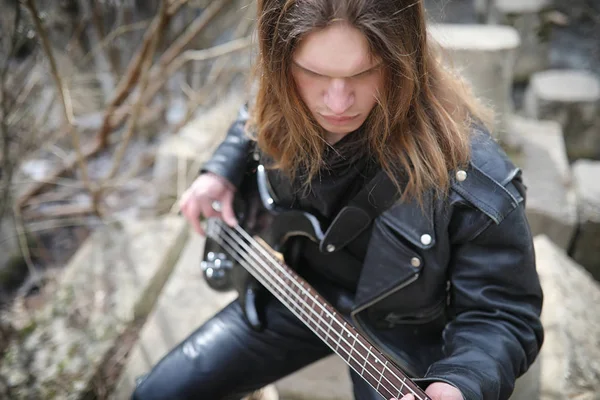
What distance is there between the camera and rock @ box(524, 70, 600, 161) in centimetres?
386

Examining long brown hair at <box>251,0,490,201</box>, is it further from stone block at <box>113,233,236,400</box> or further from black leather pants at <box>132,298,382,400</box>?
stone block at <box>113,233,236,400</box>

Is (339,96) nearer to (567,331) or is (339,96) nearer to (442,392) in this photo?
(442,392)

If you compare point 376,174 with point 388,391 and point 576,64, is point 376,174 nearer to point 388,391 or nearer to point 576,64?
point 388,391

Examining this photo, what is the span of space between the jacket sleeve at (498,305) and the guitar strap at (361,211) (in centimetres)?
19

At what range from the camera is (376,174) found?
3.99ft

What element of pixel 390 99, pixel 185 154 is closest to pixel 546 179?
pixel 185 154

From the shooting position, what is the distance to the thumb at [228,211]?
1.59m

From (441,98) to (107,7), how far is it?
228 centimetres

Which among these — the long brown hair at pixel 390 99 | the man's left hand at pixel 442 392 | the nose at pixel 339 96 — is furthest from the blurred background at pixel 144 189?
the man's left hand at pixel 442 392

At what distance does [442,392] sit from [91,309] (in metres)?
1.76

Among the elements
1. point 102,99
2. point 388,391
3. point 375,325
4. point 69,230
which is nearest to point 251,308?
point 375,325

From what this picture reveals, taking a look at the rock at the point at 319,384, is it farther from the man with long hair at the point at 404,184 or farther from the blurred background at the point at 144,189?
the man with long hair at the point at 404,184

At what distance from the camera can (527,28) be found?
4.67m

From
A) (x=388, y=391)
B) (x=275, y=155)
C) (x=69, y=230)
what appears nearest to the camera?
(x=388, y=391)
